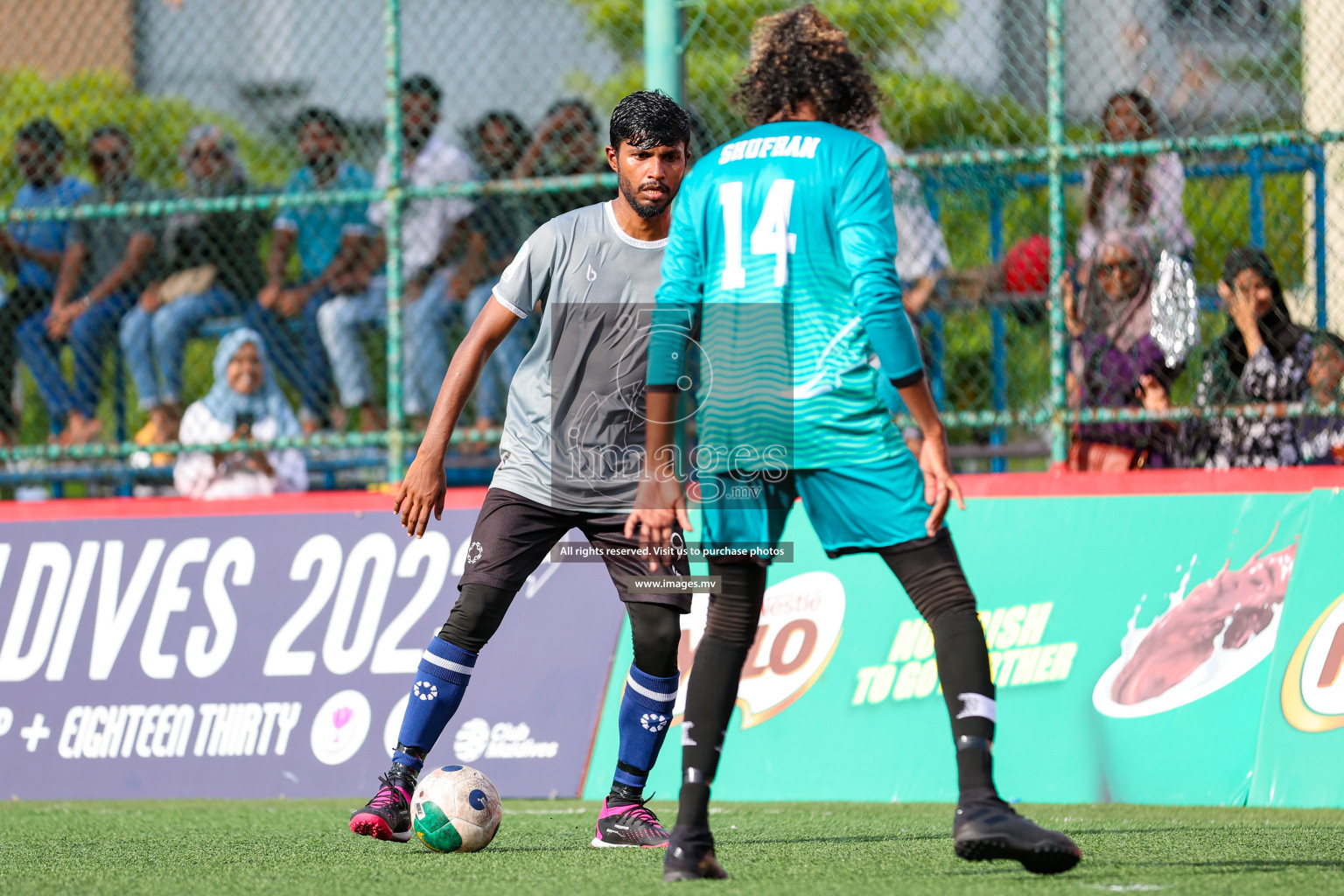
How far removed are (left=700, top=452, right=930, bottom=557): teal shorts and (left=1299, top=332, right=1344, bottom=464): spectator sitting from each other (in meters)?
3.26

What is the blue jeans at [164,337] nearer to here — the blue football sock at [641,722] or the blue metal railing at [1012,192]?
the blue metal railing at [1012,192]

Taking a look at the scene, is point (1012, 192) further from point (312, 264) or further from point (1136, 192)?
point (312, 264)

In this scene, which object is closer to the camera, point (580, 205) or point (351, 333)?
point (580, 205)

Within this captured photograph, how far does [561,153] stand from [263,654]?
9.97ft

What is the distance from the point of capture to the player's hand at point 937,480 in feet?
12.0

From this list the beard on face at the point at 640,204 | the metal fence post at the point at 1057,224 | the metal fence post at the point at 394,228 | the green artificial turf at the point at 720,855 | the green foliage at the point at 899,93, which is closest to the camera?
the green artificial turf at the point at 720,855

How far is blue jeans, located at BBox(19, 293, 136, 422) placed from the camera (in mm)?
8641

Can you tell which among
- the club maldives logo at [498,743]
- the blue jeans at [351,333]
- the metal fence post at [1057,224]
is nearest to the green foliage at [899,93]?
the metal fence post at [1057,224]

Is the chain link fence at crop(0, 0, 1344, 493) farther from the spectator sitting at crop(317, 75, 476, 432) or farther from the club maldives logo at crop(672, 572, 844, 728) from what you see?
the club maldives logo at crop(672, 572, 844, 728)

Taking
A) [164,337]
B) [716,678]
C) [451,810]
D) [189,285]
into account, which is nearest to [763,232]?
[716,678]

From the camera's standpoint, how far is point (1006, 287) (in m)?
7.61

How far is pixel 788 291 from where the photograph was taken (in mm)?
3779

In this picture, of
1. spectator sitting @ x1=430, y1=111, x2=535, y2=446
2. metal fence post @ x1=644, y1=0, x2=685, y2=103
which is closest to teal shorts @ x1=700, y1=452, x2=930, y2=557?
metal fence post @ x1=644, y1=0, x2=685, y2=103

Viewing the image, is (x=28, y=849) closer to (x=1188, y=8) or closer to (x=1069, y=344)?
(x=1069, y=344)
